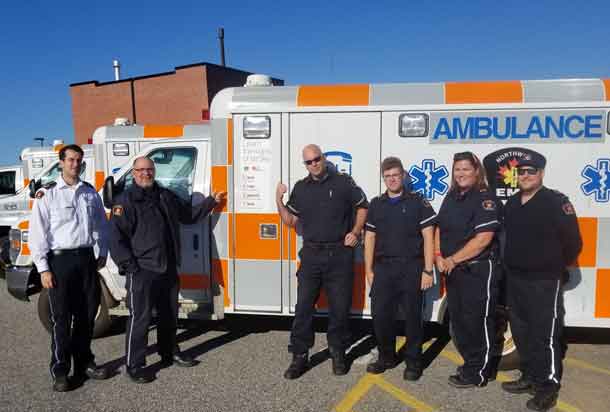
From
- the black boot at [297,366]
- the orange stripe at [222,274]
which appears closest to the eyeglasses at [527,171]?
the black boot at [297,366]

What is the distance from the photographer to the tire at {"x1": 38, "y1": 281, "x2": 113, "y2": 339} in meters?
4.87

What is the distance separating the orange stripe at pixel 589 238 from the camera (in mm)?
4051

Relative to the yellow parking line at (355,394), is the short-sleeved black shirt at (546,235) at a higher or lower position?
higher

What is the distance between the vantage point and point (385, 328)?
4.03m

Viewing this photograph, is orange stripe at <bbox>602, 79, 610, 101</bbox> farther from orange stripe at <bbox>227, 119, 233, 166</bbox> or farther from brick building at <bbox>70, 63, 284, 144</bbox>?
brick building at <bbox>70, 63, 284, 144</bbox>

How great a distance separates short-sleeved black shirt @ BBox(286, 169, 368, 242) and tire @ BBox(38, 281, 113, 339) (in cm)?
232

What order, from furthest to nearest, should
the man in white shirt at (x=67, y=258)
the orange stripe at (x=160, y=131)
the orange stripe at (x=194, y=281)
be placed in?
the orange stripe at (x=160, y=131) → the orange stripe at (x=194, y=281) → the man in white shirt at (x=67, y=258)

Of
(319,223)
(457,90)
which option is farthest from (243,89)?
(457,90)

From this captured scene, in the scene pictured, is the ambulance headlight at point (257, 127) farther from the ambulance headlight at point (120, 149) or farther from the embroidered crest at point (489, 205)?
the ambulance headlight at point (120, 149)

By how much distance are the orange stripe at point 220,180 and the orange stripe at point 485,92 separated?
2.11 metres

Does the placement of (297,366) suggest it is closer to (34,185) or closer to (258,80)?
(258,80)

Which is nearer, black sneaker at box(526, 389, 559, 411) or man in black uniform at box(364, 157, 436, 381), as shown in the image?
black sneaker at box(526, 389, 559, 411)

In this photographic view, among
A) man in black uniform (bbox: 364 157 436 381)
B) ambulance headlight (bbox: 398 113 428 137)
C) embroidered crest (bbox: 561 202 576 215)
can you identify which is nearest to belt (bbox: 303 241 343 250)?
man in black uniform (bbox: 364 157 436 381)

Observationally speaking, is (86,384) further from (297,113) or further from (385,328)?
(297,113)
